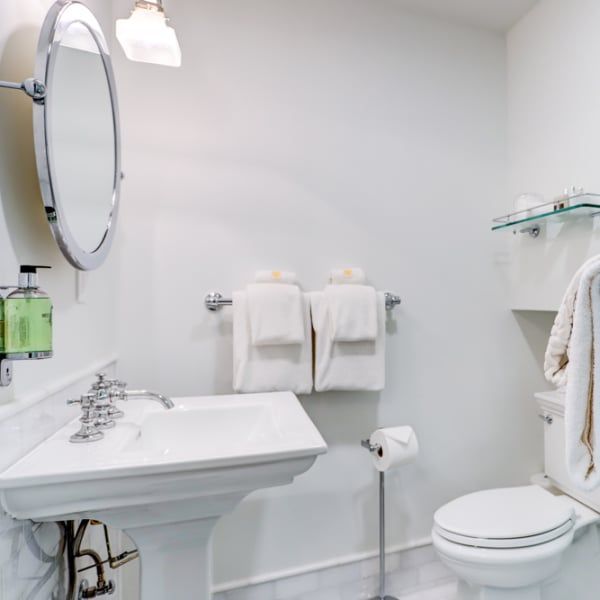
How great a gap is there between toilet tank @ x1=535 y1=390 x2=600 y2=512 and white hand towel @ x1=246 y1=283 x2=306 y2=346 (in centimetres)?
107

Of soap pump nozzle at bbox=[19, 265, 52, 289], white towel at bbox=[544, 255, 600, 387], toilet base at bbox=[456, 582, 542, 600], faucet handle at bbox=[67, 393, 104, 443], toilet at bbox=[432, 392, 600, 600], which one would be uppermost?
soap pump nozzle at bbox=[19, 265, 52, 289]

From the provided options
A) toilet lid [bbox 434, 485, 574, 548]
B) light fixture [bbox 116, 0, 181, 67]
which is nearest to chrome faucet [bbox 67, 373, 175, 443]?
light fixture [bbox 116, 0, 181, 67]

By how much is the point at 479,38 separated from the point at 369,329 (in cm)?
149

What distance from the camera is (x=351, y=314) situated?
136 cm

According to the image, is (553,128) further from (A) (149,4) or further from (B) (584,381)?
(A) (149,4)

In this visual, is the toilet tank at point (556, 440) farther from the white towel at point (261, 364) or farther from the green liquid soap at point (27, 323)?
the green liquid soap at point (27, 323)

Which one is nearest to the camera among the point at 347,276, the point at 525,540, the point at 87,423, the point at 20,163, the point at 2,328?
the point at 2,328

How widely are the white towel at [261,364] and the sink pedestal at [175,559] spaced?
53 centimetres

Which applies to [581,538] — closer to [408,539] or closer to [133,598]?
[408,539]

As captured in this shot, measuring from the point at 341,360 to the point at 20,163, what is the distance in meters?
1.09

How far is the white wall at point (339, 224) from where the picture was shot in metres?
1.34

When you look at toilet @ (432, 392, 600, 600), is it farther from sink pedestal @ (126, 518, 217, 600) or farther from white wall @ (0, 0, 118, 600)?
white wall @ (0, 0, 118, 600)

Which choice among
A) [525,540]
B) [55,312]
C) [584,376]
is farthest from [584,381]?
[55,312]

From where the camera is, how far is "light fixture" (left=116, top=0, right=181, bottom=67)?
39.6 inches
